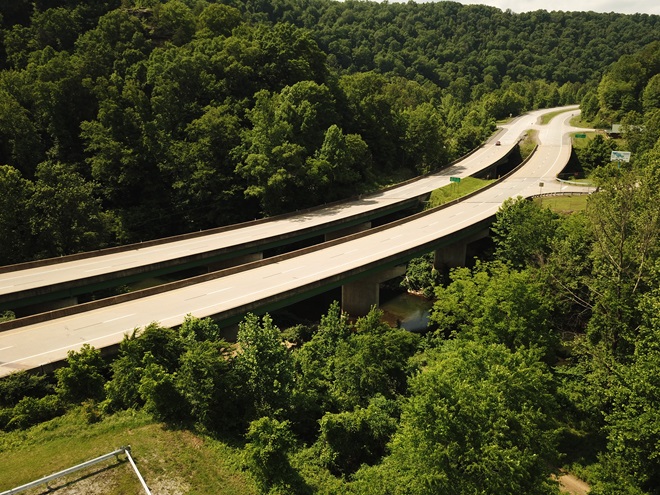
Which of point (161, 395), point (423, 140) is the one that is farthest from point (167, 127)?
point (161, 395)

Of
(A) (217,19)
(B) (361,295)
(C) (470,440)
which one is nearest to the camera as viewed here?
(C) (470,440)

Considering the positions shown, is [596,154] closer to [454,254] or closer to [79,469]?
[454,254]

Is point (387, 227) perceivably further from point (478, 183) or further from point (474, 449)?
point (474, 449)

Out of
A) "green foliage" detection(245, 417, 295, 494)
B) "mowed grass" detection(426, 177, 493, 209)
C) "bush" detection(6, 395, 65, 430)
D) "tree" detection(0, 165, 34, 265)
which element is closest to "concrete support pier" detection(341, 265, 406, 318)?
"mowed grass" detection(426, 177, 493, 209)

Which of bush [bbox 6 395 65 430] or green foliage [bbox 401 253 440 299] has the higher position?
bush [bbox 6 395 65 430]

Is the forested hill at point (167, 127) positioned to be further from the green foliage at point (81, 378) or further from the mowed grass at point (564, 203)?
the mowed grass at point (564, 203)

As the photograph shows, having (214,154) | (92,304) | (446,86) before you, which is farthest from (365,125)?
(446,86)

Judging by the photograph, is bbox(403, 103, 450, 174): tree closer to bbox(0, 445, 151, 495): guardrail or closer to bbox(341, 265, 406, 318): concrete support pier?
bbox(341, 265, 406, 318): concrete support pier
